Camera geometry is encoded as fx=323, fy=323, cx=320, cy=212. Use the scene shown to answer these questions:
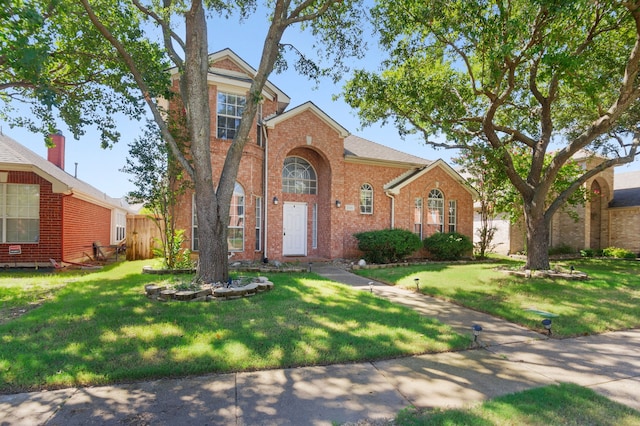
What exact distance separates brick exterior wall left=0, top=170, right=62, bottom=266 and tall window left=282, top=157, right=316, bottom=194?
8.57 m

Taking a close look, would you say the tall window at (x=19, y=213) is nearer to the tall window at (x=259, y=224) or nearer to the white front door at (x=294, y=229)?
the tall window at (x=259, y=224)

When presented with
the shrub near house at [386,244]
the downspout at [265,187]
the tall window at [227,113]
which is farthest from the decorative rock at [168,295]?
the shrub near house at [386,244]

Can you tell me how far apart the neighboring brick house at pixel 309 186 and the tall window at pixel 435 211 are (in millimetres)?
52

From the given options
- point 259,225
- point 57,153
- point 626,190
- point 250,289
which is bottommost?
point 250,289

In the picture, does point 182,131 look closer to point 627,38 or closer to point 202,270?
point 202,270

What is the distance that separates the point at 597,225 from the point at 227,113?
23591 mm

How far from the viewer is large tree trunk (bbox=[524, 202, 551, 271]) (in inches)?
436

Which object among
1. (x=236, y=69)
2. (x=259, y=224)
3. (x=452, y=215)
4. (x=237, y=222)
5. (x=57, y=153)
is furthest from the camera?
(x=57, y=153)

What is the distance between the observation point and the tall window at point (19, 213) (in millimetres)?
11312

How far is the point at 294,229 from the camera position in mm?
15008

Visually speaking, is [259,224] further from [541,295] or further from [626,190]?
[626,190]

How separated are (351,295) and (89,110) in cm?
965

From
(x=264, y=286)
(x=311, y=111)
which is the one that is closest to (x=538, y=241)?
(x=264, y=286)

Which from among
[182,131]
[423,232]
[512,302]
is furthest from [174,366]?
[423,232]
